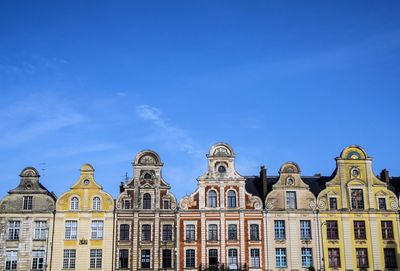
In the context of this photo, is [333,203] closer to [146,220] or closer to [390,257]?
[390,257]

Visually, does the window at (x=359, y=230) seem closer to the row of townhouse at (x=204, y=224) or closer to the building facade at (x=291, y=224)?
the row of townhouse at (x=204, y=224)

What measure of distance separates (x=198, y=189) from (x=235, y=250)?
6689 mm

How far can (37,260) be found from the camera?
165 ft

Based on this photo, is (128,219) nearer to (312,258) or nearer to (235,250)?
(235,250)

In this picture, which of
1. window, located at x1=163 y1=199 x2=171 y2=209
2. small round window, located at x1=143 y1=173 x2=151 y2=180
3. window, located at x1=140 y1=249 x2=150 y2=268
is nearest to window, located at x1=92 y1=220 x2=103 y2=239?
window, located at x1=140 y1=249 x2=150 y2=268

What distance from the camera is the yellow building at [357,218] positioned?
171ft

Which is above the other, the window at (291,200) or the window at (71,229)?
the window at (291,200)

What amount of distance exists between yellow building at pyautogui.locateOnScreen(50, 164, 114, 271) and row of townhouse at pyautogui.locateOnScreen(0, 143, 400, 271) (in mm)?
91

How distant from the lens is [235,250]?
51719mm

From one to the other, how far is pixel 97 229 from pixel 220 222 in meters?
11.5

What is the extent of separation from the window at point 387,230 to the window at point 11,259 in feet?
113

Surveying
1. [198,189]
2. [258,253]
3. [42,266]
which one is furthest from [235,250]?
[42,266]

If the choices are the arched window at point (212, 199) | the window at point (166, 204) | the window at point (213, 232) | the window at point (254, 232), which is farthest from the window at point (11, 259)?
the window at point (254, 232)

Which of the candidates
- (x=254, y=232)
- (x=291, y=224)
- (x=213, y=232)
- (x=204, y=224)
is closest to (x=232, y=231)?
(x=213, y=232)
